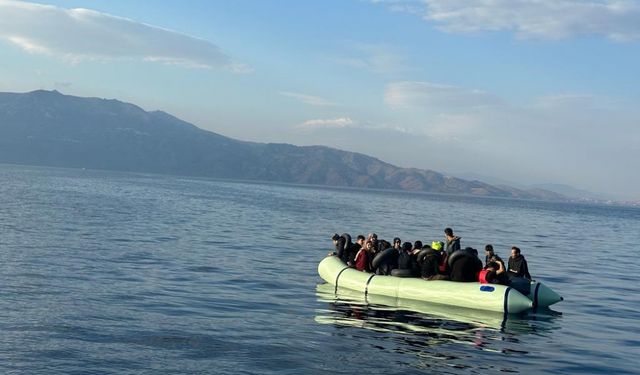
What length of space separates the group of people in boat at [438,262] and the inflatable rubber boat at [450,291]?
15.4 inches

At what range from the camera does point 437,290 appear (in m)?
21.1

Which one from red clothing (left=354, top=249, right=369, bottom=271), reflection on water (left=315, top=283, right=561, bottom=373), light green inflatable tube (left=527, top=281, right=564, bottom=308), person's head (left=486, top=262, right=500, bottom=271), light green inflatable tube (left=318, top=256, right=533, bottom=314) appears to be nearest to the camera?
reflection on water (left=315, top=283, right=561, bottom=373)

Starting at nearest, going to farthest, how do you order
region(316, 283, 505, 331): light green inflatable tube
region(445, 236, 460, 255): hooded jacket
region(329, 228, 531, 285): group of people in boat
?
region(316, 283, 505, 331): light green inflatable tube < region(329, 228, 531, 285): group of people in boat < region(445, 236, 460, 255): hooded jacket

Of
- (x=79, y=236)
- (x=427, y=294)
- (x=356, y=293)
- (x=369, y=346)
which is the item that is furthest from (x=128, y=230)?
(x=369, y=346)

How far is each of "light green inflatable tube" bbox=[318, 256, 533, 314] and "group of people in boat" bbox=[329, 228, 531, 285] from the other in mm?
401

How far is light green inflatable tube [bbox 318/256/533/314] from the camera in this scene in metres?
20.1

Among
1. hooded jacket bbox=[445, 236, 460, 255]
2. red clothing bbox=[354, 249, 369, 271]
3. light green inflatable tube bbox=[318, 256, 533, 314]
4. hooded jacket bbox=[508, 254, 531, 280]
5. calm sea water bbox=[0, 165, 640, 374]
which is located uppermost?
hooded jacket bbox=[445, 236, 460, 255]

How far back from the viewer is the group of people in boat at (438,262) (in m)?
21.0

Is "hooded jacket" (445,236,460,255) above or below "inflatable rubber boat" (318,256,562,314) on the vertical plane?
above

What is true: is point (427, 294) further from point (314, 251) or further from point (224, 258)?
point (314, 251)

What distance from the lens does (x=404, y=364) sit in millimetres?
13891

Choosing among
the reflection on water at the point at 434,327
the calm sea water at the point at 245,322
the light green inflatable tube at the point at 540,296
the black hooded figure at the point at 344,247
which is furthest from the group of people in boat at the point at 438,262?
the calm sea water at the point at 245,322

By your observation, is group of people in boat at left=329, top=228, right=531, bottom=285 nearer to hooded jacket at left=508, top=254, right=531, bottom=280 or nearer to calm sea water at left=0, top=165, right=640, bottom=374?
hooded jacket at left=508, top=254, right=531, bottom=280

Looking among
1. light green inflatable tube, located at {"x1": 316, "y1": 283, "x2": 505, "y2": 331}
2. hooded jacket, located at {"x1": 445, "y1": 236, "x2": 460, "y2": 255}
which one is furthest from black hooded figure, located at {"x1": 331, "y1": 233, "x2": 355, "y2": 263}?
hooded jacket, located at {"x1": 445, "y1": 236, "x2": 460, "y2": 255}
